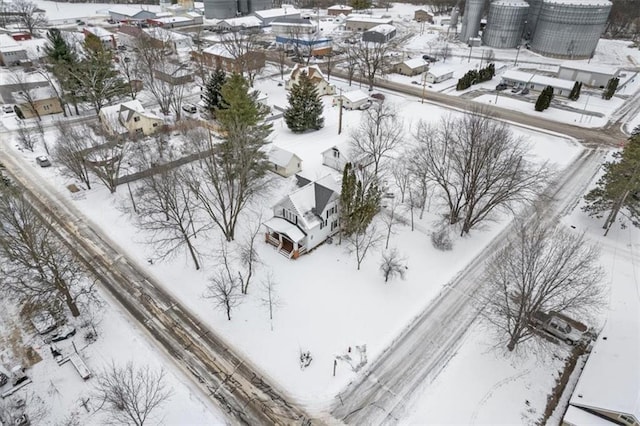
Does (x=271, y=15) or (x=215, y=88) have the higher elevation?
(x=271, y=15)

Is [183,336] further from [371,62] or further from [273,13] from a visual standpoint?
[273,13]

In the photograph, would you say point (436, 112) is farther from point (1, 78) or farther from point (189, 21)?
point (189, 21)

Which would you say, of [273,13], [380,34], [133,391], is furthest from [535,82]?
[273,13]

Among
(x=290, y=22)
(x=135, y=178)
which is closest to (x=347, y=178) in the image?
(x=135, y=178)

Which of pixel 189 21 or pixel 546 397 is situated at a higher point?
pixel 189 21

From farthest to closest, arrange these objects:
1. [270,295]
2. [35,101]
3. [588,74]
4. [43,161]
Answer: [588,74] < [35,101] < [43,161] < [270,295]

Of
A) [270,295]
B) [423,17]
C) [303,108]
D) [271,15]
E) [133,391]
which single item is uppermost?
[423,17]

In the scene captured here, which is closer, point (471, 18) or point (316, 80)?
point (316, 80)
